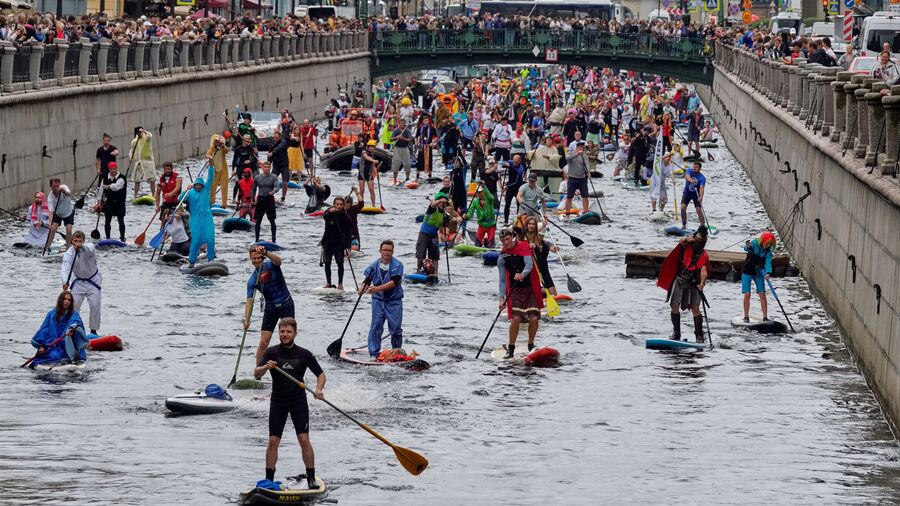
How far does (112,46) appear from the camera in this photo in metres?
43.3

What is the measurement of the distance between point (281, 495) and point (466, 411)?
188 inches

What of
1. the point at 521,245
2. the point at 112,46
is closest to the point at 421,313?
the point at 521,245

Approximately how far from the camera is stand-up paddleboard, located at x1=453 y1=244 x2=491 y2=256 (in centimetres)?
3356

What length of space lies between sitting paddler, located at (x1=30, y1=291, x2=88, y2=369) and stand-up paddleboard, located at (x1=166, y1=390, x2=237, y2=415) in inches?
77.3

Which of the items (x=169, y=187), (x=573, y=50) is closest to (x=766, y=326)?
(x=169, y=187)

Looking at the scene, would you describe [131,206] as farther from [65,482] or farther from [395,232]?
[65,482]

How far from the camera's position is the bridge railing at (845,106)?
21202 mm

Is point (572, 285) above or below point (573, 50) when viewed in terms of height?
below

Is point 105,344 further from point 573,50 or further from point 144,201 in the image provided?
point 573,50

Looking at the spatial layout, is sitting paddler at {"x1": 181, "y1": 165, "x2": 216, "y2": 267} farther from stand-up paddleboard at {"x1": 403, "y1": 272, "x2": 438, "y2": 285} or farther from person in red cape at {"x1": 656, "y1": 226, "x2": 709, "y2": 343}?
person in red cape at {"x1": 656, "y1": 226, "x2": 709, "y2": 343}

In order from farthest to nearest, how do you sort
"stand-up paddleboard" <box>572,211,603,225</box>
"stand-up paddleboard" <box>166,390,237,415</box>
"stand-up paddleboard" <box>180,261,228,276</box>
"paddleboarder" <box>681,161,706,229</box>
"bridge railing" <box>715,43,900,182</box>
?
1. "stand-up paddleboard" <box>572,211,603,225</box>
2. "paddleboarder" <box>681,161,706,229</box>
3. "stand-up paddleboard" <box>180,261,228,276</box>
4. "bridge railing" <box>715,43,900,182</box>
5. "stand-up paddleboard" <box>166,390,237,415</box>

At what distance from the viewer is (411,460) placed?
53.0ft

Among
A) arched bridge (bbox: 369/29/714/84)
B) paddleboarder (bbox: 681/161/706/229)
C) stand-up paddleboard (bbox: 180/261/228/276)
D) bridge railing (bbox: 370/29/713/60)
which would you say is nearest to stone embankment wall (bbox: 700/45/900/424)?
paddleboarder (bbox: 681/161/706/229)

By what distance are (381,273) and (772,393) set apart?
16.1 ft
